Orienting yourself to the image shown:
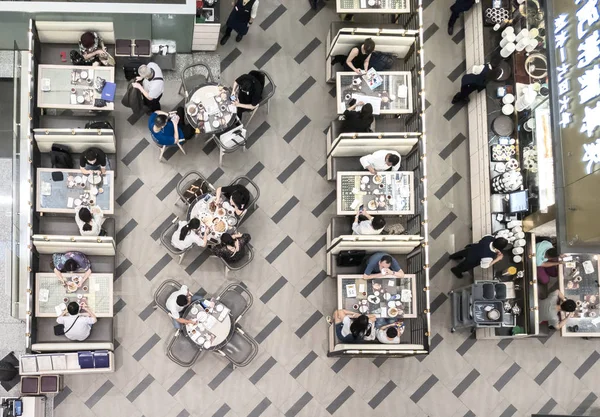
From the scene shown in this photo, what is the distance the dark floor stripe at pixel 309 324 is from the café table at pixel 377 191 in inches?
68.0

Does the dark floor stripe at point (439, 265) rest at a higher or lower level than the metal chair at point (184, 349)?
higher

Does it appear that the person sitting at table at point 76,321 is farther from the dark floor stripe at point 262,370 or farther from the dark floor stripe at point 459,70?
the dark floor stripe at point 459,70

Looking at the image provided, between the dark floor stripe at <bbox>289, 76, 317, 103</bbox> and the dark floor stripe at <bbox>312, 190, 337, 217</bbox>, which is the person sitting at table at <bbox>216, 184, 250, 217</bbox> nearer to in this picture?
the dark floor stripe at <bbox>312, 190, 337, 217</bbox>

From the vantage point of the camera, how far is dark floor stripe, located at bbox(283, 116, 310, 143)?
10.9 metres

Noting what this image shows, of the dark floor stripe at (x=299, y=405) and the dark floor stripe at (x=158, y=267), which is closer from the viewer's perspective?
the dark floor stripe at (x=299, y=405)

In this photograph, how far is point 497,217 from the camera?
34.1ft

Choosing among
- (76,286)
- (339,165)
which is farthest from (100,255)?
(339,165)

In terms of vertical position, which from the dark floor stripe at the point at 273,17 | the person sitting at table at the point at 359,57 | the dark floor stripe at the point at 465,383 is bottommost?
the dark floor stripe at the point at 465,383

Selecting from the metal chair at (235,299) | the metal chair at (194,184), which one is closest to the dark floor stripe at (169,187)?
the metal chair at (194,184)

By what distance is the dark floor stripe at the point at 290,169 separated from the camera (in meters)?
10.8

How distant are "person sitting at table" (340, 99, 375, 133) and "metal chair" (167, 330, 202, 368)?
152 inches

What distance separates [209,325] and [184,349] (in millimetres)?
577

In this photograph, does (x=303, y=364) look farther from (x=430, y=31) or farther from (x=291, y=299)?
(x=430, y=31)

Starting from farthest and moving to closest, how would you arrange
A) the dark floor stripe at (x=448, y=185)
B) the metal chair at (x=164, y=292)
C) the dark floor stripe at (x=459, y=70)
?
the dark floor stripe at (x=459, y=70)
the dark floor stripe at (x=448, y=185)
the metal chair at (x=164, y=292)
